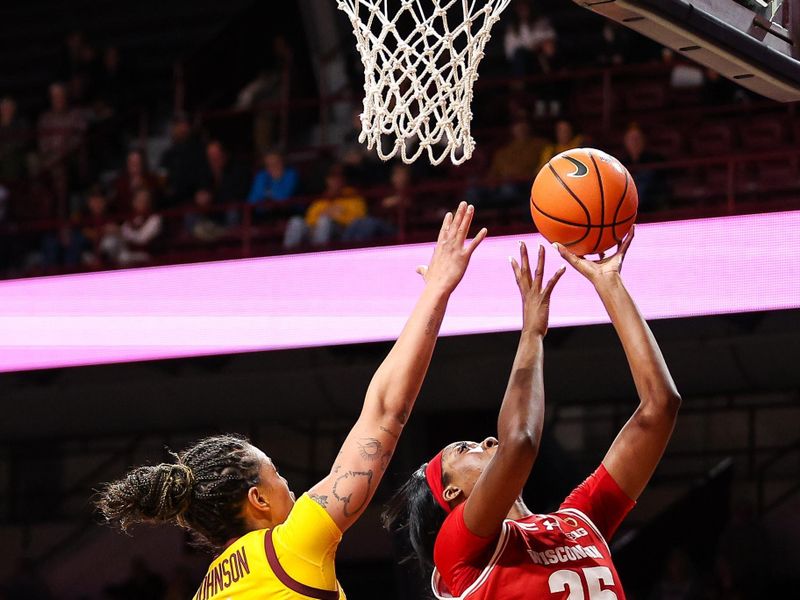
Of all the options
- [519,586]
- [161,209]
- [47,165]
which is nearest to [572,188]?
[519,586]

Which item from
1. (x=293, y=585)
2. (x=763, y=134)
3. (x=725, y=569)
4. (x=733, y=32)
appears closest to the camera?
(x=293, y=585)

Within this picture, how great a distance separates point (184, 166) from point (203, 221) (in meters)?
0.79

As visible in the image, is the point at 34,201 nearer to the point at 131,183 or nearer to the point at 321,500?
the point at 131,183

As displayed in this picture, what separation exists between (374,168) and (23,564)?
13.6 ft

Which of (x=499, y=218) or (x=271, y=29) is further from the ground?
(x=271, y=29)

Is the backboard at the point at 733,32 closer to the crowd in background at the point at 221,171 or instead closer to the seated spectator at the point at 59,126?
the crowd in background at the point at 221,171

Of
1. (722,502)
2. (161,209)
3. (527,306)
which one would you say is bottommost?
(722,502)

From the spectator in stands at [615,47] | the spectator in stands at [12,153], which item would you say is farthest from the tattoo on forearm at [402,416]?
the spectator in stands at [12,153]

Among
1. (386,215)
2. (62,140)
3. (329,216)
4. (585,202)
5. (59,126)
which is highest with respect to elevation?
(585,202)

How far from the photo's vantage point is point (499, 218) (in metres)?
7.83

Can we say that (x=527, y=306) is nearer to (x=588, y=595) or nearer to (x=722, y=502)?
(x=588, y=595)

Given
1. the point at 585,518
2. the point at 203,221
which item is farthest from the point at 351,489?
the point at 203,221

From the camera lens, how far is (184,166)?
9695 millimetres

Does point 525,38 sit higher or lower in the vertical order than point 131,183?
higher
